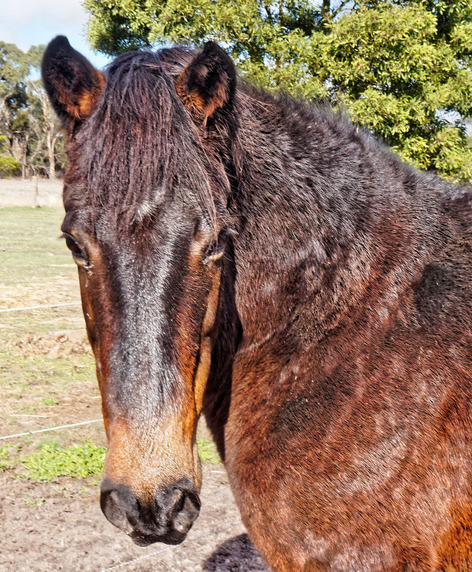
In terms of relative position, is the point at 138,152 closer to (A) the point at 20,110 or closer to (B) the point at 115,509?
(B) the point at 115,509

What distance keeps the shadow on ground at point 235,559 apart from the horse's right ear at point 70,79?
2846 mm

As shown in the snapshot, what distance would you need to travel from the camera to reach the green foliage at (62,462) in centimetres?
405

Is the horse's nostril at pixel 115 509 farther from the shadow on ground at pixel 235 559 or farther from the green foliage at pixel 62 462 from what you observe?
the green foliage at pixel 62 462

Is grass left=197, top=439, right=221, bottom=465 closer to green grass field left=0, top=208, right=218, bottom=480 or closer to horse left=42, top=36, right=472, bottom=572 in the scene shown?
green grass field left=0, top=208, right=218, bottom=480

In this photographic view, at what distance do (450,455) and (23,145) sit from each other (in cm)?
4937

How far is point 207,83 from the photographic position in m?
1.70

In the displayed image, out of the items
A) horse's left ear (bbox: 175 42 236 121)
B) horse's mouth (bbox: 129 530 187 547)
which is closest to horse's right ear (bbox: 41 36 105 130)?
horse's left ear (bbox: 175 42 236 121)

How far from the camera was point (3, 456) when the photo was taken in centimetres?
423

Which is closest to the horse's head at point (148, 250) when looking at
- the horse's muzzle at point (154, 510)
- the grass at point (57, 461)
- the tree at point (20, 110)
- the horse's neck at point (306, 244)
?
Answer: the horse's muzzle at point (154, 510)

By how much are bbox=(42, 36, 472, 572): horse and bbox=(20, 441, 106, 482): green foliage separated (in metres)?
2.51

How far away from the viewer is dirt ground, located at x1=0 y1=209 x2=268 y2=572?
319 centimetres

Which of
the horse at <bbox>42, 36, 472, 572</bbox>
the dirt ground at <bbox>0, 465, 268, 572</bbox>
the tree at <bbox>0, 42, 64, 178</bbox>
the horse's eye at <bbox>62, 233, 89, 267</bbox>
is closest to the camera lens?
the horse at <bbox>42, 36, 472, 572</bbox>

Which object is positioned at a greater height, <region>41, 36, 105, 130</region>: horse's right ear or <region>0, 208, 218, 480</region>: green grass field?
<region>41, 36, 105, 130</region>: horse's right ear

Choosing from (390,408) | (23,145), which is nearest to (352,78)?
(390,408)
